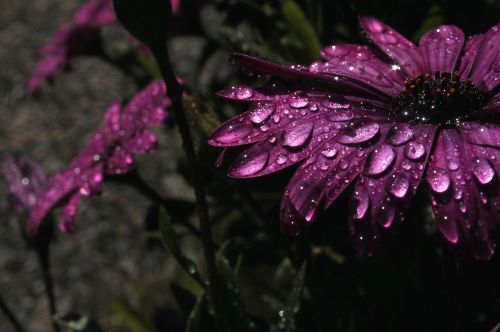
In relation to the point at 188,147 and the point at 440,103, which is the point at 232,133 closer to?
the point at 188,147

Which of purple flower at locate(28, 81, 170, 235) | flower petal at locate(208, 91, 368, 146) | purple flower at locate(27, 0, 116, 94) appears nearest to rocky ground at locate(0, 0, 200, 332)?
purple flower at locate(27, 0, 116, 94)

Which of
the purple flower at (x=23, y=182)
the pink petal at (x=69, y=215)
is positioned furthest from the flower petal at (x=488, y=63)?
the purple flower at (x=23, y=182)

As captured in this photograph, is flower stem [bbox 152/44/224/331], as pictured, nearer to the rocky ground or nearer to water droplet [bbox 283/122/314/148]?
water droplet [bbox 283/122/314/148]

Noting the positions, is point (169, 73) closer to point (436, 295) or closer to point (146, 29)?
point (146, 29)

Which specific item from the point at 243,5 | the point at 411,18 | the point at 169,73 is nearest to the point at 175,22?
the point at 243,5

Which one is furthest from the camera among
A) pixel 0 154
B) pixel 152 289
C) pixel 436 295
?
pixel 0 154

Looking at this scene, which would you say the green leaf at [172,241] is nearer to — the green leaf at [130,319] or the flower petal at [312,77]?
the flower petal at [312,77]

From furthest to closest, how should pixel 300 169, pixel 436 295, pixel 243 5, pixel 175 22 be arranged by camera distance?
1. pixel 175 22
2. pixel 243 5
3. pixel 436 295
4. pixel 300 169
